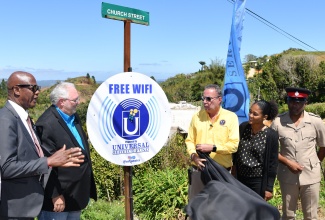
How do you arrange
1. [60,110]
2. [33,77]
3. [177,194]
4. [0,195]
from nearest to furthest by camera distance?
[0,195] < [33,77] < [60,110] < [177,194]

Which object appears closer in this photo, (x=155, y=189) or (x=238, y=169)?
(x=238, y=169)

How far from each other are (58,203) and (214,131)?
4.80 ft

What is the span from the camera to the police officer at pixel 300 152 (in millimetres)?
3201

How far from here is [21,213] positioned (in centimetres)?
219

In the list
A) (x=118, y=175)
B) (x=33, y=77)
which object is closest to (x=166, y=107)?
(x=33, y=77)

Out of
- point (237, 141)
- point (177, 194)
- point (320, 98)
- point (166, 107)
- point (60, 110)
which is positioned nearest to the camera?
point (60, 110)

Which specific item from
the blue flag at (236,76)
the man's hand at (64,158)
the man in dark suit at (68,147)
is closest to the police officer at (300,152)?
the blue flag at (236,76)

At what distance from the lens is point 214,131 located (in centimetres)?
305

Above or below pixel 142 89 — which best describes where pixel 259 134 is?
below

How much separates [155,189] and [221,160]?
175 cm

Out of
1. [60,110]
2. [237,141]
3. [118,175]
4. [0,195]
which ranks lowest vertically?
[118,175]

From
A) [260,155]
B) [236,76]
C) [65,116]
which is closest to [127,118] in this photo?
[65,116]

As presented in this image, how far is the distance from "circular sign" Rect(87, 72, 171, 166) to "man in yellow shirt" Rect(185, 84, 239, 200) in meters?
0.32

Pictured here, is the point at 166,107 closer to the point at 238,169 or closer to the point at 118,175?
the point at 238,169
